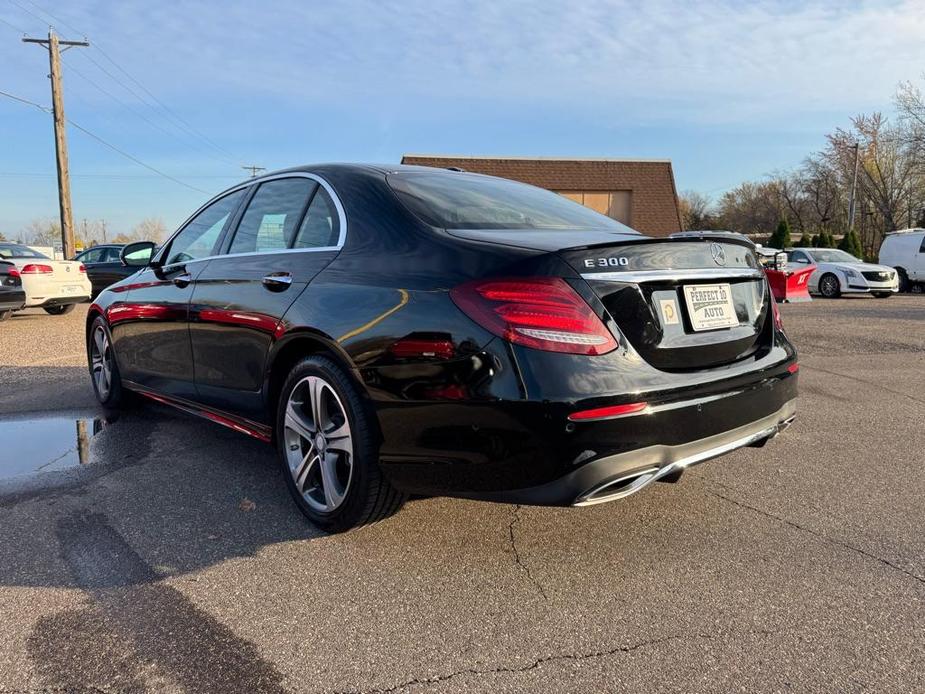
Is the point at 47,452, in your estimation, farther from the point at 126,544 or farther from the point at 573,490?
the point at 573,490

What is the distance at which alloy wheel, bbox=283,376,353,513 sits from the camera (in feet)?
9.45

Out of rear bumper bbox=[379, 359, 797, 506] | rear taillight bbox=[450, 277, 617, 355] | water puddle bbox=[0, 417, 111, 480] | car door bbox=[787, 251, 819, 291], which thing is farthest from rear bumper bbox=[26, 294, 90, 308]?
car door bbox=[787, 251, 819, 291]

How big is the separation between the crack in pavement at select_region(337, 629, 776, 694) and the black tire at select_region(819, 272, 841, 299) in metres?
19.7

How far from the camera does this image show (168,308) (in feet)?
13.7

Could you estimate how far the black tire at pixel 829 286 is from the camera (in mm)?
19375

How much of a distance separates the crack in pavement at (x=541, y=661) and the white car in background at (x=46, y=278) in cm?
1216

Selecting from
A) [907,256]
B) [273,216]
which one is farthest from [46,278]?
[907,256]

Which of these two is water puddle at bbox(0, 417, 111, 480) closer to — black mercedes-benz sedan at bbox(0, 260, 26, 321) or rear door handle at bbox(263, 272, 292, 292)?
rear door handle at bbox(263, 272, 292, 292)

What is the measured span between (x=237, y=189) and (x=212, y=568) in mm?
2252

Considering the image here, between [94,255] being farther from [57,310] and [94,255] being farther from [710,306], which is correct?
[710,306]

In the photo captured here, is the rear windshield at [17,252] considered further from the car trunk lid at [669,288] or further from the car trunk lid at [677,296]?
the car trunk lid at [677,296]

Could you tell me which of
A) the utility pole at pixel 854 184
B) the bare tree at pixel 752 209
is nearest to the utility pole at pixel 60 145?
the utility pole at pixel 854 184

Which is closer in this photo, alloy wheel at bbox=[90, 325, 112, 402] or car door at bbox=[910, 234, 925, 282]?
alloy wheel at bbox=[90, 325, 112, 402]

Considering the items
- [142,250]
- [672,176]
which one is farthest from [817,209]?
[142,250]
